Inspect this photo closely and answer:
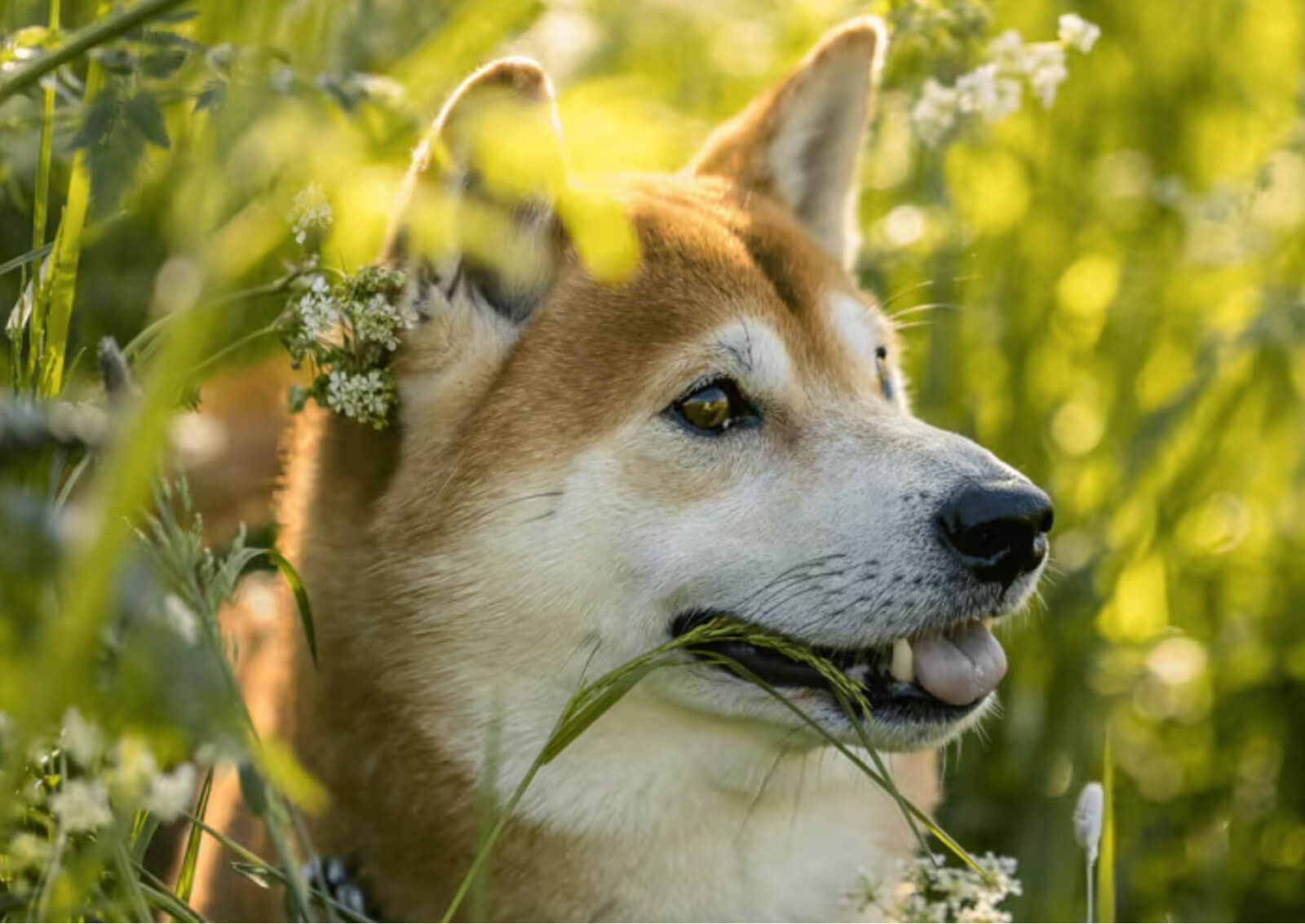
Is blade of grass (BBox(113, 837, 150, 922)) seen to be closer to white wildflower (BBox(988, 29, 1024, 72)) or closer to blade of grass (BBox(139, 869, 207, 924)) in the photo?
blade of grass (BBox(139, 869, 207, 924))

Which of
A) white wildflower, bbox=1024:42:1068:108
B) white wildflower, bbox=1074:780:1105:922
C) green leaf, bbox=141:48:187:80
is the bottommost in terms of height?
white wildflower, bbox=1074:780:1105:922

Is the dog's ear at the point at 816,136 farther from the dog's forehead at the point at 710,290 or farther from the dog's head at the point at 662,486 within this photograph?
the dog's head at the point at 662,486

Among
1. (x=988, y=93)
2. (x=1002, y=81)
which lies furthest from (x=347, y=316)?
(x=1002, y=81)

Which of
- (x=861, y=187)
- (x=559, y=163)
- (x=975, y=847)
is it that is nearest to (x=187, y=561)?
(x=559, y=163)

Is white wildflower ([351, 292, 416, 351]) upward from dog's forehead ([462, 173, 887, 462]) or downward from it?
upward

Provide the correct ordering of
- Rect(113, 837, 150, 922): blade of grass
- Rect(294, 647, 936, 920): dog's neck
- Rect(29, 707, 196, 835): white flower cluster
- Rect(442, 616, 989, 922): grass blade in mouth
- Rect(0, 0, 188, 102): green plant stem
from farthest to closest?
Rect(294, 647, 936, 920): dog's neck, Rect(442, 616, 989, 922): grass blade in mouth, Rect(0, 0, 188, 102): green plant stem, Rect(113, 837, 150, 922): blade of grass, Rect(29, 707, 196, 835): white flower cluster

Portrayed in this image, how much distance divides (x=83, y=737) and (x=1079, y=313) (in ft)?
8.67

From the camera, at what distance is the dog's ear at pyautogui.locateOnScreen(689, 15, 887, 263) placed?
268cm

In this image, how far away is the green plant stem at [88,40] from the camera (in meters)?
1.56

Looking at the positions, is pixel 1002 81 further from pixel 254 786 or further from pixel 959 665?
pixel 254 786

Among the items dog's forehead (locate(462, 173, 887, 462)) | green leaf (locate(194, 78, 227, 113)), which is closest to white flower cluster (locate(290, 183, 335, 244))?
green leaf (locate(194, 78, 227, 113))

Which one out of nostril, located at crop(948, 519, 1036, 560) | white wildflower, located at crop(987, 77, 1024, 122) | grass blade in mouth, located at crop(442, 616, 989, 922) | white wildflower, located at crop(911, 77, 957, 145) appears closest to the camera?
grass blade in mouth, located at crop(442, 616, 989, 922)

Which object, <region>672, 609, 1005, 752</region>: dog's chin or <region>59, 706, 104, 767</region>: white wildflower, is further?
<region>672, 609, 1005, 752</region>: dog's chin

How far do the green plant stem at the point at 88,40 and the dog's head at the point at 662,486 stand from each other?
0.45 metres
